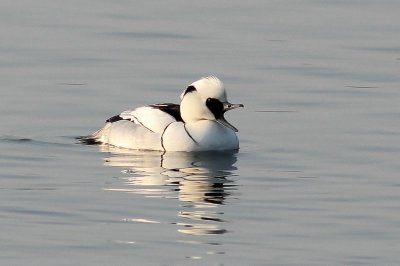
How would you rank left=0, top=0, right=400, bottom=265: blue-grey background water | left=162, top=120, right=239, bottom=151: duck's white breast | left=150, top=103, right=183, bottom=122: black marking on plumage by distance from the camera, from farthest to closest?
left=150, top=103, right=183, bottom=122: black marking on plumage < left=162, top=120, right=239, bottom=151: duck's white breast < left=0, top=0, right=400, bottom=265: blue-grey background water

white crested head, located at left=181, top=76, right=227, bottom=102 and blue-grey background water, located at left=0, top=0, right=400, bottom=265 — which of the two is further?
white crested head, located at left=181, top=76, right=227, bottom=102

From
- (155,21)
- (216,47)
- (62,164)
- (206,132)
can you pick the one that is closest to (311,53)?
(216,47)

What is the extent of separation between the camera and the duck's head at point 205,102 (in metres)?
21.4

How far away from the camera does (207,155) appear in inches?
835

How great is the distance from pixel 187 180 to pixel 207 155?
2232 millimetres

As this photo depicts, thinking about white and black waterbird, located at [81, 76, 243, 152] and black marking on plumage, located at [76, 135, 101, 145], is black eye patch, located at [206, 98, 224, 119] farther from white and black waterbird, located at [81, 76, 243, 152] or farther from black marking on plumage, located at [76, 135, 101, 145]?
black marking on plumage, located at [76, 135, 101, 145]

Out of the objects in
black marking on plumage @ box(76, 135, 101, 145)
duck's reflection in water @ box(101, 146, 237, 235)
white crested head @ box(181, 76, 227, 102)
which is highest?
white crested head @ box(181, 76, 227, 102)

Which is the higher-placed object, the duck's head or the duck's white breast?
the duck's head

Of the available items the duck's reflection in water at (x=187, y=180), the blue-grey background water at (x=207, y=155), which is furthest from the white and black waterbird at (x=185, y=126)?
the blue-grey background water at (x=207, y=155)

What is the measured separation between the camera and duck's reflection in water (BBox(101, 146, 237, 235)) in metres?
16.5

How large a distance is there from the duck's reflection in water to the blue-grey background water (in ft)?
0.13

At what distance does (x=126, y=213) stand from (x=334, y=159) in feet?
14.3

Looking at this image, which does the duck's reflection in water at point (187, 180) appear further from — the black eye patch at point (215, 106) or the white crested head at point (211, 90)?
the white crested head at point (211, 90)

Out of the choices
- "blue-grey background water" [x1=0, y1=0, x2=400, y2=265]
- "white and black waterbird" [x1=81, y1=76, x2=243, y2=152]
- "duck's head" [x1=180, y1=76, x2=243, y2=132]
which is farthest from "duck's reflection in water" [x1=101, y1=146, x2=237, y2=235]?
"duck's head" [x1=180, y1=76, x2=243, y2=132]
